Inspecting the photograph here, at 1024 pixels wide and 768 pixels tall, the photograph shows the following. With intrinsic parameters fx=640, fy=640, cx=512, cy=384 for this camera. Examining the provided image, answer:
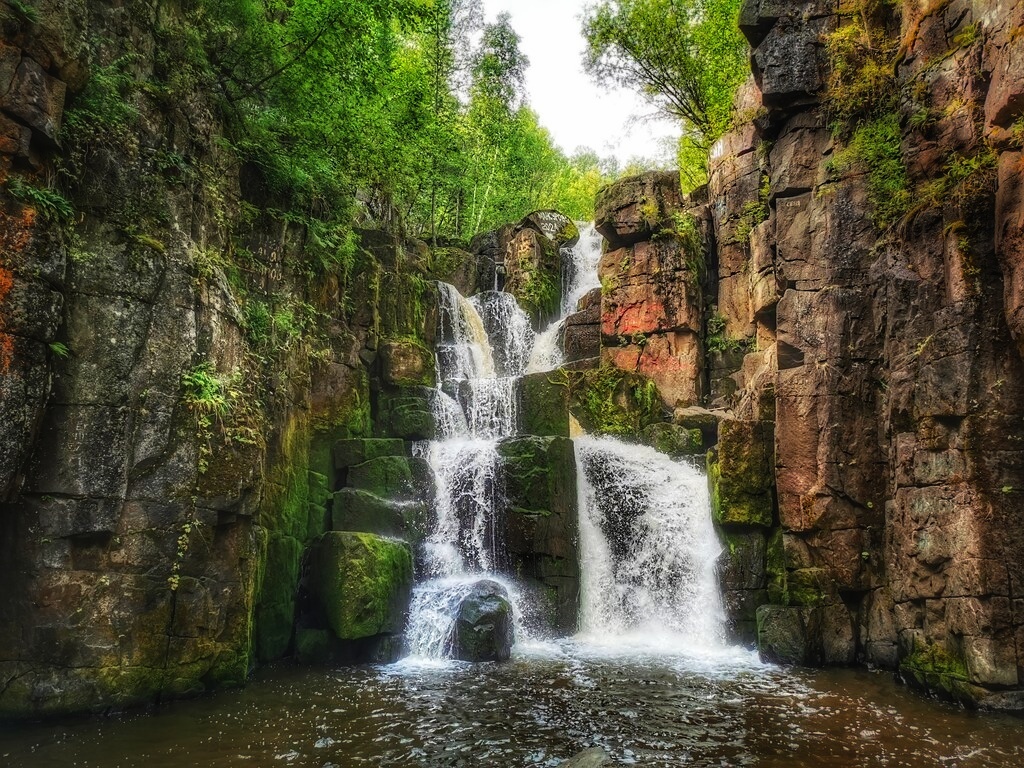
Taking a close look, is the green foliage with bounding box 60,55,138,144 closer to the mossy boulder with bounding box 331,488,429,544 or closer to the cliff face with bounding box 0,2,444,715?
the cliff face with bounding box 0,2,444,715

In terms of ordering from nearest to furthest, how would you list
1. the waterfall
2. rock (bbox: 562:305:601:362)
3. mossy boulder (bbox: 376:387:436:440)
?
the waterfall
mossy boulder (bbox: 376:387:436:440)
rock (bbox: 562:305:601:362)

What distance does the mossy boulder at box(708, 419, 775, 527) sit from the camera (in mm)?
12242

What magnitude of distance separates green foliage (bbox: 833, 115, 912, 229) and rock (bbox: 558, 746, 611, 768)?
32.9 ft

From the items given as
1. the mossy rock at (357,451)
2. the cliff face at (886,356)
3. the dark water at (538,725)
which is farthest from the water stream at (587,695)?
the mossy rock at (357,451)

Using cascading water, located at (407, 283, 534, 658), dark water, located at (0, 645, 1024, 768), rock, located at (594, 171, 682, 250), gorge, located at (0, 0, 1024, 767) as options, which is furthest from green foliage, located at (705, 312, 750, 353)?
dark water, located at (0, 645, 1024, 768)

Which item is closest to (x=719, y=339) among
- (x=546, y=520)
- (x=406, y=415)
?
(x=546, y=520)

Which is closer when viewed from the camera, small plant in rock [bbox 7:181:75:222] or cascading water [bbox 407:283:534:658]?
small plant in rock [bbox 7:181:75:222]

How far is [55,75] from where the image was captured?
7980 millimetres

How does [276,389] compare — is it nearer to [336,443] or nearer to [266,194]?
[336,443]

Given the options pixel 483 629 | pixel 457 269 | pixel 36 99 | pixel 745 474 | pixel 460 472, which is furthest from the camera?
pixel 457 269

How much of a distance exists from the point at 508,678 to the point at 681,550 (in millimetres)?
5133

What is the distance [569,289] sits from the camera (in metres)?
24.0

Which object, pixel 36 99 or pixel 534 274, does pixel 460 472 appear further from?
pixel 534 274

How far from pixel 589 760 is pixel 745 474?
7379 mm
